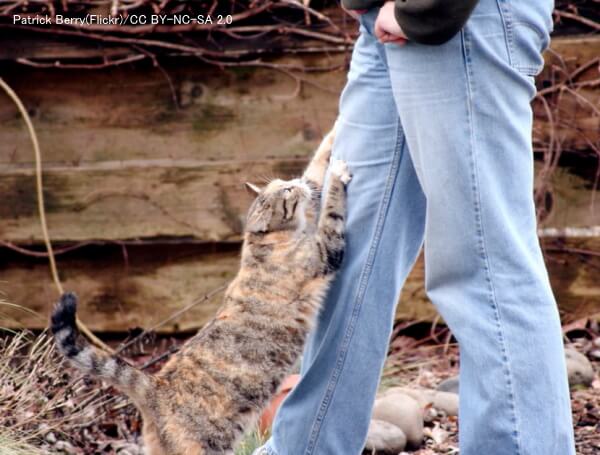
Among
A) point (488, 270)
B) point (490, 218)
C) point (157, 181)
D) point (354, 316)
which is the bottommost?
point (157, 181)

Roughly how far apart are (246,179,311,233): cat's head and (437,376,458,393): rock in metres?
1.18

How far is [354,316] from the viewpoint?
2.45m

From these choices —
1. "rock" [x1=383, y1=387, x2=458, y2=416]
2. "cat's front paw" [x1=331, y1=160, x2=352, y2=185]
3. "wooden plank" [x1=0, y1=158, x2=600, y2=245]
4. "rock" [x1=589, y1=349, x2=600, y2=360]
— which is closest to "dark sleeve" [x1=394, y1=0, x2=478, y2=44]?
"cat's front paw" [x1=331, y1=160, x2=352, y2=185]

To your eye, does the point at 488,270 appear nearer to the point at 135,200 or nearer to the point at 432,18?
the point at 432,18

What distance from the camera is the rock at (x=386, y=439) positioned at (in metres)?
3.09

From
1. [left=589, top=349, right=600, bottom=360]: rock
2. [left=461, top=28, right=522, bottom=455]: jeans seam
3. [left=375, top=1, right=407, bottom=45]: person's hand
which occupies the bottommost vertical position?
[left=589, top=349, right=600, bottom=360]: rock

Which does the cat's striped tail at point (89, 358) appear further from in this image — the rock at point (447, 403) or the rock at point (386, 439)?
the rock at point (447, 403)

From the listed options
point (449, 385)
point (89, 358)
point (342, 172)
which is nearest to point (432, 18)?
point (342, 172)

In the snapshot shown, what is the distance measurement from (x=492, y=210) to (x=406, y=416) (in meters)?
1.41

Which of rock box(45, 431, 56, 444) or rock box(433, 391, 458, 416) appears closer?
rock box(45, 431, 56, 444)

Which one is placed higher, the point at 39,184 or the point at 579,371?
the point at 39,184

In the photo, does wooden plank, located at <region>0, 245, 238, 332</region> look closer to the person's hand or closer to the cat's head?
the cat's head

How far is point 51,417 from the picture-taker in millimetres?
3316

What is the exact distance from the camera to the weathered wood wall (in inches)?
166
